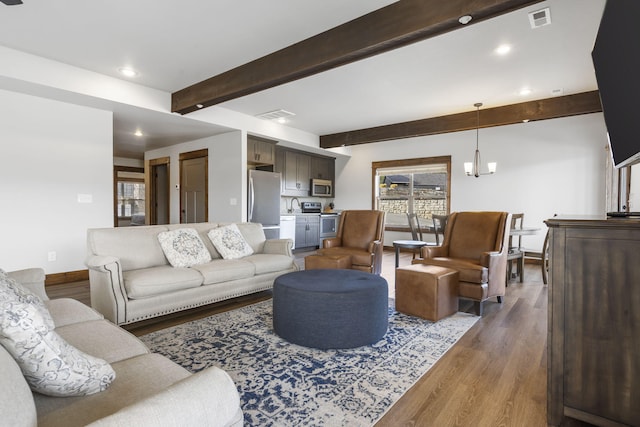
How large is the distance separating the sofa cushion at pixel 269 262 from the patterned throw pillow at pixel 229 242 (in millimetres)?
112

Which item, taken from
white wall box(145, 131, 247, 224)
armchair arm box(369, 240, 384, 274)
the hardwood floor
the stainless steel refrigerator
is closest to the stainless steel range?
the stainless steel refrigerator

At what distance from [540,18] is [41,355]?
3.75 meters

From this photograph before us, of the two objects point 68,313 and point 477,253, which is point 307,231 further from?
point 68,313

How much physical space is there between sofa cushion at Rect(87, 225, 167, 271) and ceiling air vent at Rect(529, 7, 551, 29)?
3.89 meters

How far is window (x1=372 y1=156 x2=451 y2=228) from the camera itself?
23.2 feet

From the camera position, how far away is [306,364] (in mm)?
2115

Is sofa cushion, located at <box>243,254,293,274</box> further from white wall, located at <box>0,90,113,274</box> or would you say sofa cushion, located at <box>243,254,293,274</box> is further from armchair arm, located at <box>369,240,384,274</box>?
white wall, located at <box>0,90,113,274</box>

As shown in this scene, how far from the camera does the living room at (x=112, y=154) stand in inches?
153

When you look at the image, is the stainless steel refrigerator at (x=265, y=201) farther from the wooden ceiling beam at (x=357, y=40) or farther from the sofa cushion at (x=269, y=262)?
the sofa cushion at (x=269, y=262)

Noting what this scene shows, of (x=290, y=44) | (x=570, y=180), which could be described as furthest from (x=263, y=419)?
(x=570, y=180)

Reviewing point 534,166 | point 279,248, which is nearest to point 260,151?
point 279,248

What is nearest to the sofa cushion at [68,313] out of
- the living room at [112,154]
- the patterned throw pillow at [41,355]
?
the patterned throw pillow at [41,355]

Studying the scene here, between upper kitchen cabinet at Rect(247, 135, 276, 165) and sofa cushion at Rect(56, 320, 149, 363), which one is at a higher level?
upper kitchen cabinet at Rect(247, 135, 276, 165)

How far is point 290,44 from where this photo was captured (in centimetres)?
332
